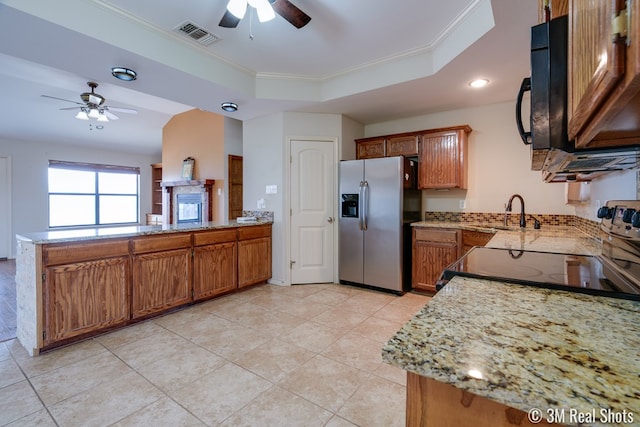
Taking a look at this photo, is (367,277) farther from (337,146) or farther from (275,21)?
(275,21)

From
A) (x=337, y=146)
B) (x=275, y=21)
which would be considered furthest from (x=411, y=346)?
(x=337, y=146)

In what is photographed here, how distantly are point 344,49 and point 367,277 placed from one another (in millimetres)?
2606

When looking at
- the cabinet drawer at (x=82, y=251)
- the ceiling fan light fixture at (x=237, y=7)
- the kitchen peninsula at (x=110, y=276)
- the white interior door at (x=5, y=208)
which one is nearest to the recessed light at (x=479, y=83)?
the ceiling fan light fixture at (x=237, y=7)

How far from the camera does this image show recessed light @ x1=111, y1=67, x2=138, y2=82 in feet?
8.33

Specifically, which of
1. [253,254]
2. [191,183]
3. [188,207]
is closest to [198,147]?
[191,183]

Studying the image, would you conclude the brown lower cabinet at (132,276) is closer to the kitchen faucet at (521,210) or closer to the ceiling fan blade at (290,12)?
the ceiling fan blade at (290,12)

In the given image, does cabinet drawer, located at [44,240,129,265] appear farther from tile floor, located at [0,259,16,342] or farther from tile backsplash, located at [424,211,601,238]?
tile backsplash, located at [424,211,601,238]

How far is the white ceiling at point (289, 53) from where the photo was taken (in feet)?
6.85

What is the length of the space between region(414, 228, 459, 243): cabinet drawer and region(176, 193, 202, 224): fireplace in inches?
159

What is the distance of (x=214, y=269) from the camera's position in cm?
333

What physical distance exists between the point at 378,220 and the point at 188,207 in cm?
404

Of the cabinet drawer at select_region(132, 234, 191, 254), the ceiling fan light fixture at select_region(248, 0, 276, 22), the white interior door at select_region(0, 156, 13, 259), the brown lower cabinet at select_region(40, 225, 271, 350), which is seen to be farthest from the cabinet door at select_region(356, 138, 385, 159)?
the white interior door at select_region(0, 156, 13, 259)

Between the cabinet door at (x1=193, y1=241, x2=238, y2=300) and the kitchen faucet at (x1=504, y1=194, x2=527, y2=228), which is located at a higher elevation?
the kitchen faucet at (x1=504, y1=194, x2=527, y2=228)

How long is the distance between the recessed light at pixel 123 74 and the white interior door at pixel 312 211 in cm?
188
